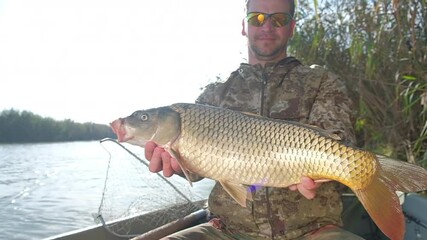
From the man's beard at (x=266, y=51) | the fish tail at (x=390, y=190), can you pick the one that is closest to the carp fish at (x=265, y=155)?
the fish tail at (x=390, y=190)

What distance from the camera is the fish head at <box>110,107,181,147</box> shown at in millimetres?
2057

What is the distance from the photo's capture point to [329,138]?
6.28 feet

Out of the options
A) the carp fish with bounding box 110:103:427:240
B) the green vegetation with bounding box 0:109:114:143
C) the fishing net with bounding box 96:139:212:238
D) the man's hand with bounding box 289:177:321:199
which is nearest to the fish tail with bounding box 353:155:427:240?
the carp fish with bounding box 110:103:427:240

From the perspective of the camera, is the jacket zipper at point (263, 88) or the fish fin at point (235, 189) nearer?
the fish fin at point (235, 189)

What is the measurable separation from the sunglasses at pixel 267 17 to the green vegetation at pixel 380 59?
6.20 ft

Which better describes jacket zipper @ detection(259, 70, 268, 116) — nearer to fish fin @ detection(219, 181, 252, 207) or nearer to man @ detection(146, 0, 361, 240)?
man @ detection(146, 0, 361, 240)

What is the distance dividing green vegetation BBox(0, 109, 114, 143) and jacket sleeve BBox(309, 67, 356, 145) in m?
22.5

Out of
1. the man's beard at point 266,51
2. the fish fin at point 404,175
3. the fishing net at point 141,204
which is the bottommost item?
the fishing net at point 141,204

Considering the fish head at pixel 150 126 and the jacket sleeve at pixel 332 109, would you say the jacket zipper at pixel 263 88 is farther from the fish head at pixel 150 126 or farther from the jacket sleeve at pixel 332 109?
the fish head at pixel 150 126

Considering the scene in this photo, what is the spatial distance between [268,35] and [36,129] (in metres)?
30.1

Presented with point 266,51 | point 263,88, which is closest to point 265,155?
point 263,88

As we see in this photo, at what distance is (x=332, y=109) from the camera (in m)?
2.62

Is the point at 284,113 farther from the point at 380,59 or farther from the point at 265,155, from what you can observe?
the point at 380,59

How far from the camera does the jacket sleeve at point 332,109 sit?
2527 millimetres
